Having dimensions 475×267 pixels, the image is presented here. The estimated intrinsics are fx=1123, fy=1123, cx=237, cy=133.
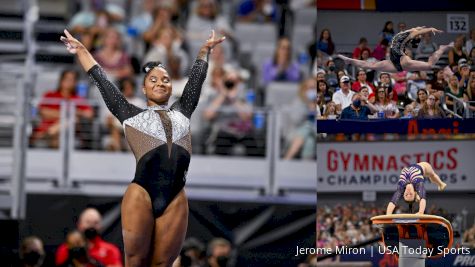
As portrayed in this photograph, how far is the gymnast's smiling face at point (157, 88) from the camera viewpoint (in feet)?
17.8

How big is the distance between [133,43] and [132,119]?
15.5 feet

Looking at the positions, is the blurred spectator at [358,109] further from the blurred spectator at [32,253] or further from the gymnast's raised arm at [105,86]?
the blurred spectator at [32,253]

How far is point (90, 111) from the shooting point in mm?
9141

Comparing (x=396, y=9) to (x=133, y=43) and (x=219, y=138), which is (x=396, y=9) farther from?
(x=133, y=43)

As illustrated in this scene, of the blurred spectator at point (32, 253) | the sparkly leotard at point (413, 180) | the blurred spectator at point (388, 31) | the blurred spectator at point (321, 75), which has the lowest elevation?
the blurred spectator at point (32, 253)

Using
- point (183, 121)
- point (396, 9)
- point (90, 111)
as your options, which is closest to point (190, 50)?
point (90, 111)

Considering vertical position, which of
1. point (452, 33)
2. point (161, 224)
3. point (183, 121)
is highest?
point (452, 33)

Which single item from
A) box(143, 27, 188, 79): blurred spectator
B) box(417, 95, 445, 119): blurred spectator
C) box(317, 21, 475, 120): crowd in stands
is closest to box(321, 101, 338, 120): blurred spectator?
box(317, 21, 475, 120): crowd in stands

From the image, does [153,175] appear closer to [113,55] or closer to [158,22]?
[113,55]

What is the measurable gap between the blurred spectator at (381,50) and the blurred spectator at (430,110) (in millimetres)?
398

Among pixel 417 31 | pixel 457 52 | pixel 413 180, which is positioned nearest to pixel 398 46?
pixel 417 31

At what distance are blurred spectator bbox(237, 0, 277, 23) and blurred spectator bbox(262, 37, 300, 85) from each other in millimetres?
873

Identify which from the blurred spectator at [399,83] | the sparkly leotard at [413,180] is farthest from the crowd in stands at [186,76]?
the sparkly leotard at [413,180]

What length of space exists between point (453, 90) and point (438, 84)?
10 centimetres
